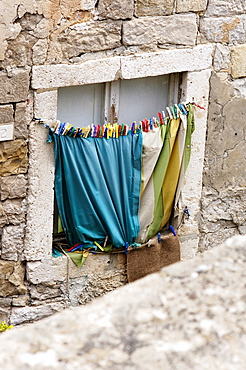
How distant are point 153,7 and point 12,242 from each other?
7.55 feet

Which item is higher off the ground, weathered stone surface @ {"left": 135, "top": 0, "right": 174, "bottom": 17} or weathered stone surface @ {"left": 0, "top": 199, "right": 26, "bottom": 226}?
weathered stone surface @ {"left": 135, "top": 0, "right": 174, "bottom": 17}

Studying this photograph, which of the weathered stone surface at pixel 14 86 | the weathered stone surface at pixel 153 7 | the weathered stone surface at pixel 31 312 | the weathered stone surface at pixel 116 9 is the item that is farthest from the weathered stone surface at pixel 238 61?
the weathered stone surface at pixel 31 312

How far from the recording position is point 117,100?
18.2ft

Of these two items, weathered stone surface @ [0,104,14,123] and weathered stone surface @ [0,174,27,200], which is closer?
weathered stone surface @ [0,104,14,123]

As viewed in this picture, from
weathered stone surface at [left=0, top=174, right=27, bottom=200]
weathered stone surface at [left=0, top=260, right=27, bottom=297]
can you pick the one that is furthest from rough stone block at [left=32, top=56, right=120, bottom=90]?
weathered stone surface at [left=0, top=260, right=27, bottom=297]

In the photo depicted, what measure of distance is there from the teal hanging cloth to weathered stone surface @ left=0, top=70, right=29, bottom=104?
0.47m

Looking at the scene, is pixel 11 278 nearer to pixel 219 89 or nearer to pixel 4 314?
pixel 4 314

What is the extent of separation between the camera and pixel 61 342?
1.41 meters

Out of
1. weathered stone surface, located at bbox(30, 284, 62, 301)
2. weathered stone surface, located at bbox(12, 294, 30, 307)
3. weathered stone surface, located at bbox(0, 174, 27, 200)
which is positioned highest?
weathered stone surface, located at bbox(0, 174, 27, 200)

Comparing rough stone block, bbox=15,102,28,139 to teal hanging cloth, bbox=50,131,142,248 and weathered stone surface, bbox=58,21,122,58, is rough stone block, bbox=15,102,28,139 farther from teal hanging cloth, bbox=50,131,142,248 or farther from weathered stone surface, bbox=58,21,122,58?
weathered stone surface, bbox=58,21,122,58

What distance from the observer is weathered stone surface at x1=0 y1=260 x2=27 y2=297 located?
17.7 feet

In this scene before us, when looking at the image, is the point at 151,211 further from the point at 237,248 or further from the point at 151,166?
the point at 237,248

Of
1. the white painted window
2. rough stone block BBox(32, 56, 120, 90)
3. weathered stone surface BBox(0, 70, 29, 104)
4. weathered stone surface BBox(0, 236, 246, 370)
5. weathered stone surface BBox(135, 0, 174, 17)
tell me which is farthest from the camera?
the white painted window

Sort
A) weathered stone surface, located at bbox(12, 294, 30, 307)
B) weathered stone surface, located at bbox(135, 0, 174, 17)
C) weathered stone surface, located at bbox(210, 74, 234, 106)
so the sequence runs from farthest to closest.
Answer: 1. weathered stone surface, located at bbox(210, 74, 234, 106)
2. weathered stone surface, located at bbox(12, 294, 30, 307)
3. weathered stone surface, located at bbox(135, 0, 174, 17)
